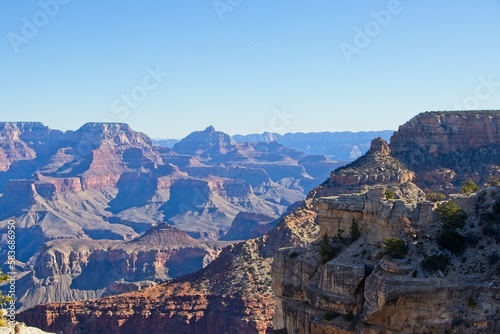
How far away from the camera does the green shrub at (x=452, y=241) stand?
34875mm

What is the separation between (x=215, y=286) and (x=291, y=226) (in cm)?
1133

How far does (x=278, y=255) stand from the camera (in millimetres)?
44438

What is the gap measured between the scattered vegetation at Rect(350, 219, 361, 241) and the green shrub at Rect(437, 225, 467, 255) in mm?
6883

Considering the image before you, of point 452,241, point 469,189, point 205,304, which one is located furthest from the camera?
point 205,304

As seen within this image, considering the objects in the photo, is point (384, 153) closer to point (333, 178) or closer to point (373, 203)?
point (333, 178)

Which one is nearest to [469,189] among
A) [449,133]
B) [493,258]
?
[493,258]

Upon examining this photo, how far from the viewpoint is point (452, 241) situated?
35.2m

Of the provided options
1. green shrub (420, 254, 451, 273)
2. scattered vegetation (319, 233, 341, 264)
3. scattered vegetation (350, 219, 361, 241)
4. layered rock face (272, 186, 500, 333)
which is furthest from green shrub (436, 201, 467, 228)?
scattered vegetation (319, 233, 341, 264)

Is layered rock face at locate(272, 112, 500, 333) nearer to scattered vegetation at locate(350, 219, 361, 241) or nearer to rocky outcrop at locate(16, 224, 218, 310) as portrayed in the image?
scattered vegetation at locate(350, 219, 361, 241)

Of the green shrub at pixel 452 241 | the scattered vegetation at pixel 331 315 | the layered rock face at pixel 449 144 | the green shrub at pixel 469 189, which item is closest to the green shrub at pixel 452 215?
the green shrub at pixel 452 241

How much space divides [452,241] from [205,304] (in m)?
45.1

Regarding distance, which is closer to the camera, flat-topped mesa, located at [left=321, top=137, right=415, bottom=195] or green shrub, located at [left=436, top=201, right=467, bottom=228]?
green shrub, located at [left=436, top=201, right=467, bottom=228]

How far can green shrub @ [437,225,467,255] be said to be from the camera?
34875 millimetres

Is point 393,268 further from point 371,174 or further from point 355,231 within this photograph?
point 371,174
